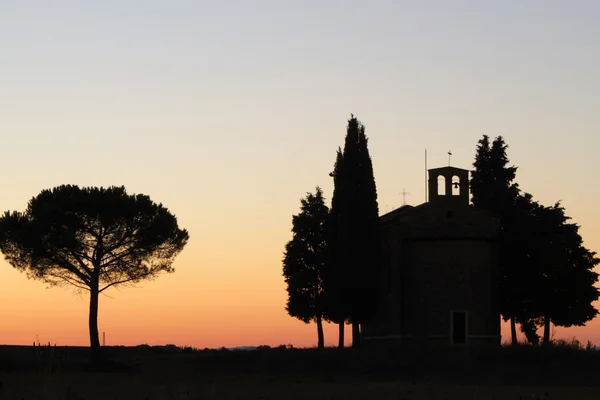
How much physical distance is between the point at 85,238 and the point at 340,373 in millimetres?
15376

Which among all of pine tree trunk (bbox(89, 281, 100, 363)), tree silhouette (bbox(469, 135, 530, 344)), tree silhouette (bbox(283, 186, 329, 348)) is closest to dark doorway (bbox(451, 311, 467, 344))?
tree silhouette (bbox(469, 135, 530, 344))

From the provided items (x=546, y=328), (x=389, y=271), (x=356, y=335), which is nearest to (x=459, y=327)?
(x=389, y=271)

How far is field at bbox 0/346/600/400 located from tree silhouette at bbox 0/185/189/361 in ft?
14.4

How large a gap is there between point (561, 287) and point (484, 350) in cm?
1017

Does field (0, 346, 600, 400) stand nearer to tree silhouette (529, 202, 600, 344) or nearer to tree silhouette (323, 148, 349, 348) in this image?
tree silhouette (323, 148, 349, 348)

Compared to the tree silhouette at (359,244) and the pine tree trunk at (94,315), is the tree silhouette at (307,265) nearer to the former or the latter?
the tree silhouette at (359,244)

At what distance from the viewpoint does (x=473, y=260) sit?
161 feet

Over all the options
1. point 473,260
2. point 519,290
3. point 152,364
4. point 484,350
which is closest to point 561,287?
point 519,290

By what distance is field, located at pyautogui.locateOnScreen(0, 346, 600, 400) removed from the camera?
111ft

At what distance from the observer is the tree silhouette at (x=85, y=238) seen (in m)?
48.8

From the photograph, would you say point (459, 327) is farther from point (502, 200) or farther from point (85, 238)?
point (85, 238)

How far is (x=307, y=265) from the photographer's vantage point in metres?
53.8

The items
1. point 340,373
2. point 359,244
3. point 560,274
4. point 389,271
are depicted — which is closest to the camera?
point 340,373

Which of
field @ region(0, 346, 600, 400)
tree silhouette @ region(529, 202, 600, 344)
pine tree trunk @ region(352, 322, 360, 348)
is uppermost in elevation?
tree silhouette @ region(529, 202, 600, 344)
